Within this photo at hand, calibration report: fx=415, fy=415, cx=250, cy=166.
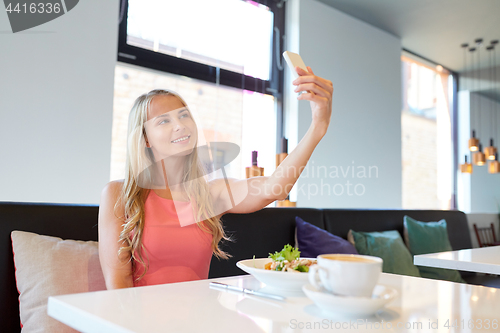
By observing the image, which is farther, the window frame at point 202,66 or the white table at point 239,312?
the window frame at point 202,66

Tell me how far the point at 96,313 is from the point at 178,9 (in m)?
2.91

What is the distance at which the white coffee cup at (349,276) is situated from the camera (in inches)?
22.7

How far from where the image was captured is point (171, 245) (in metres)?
1.23

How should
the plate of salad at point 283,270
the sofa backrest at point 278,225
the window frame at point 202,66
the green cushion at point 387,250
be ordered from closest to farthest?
the plate of salad at point 283,270, the sofa backrest at point 278,225, the green cushion at point 387,250, the window frame at point 202,66

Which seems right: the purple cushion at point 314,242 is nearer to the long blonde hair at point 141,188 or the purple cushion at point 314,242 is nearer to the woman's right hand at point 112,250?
the long blonde hair at point 141,188

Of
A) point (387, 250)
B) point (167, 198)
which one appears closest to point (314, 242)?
point (387, 250)

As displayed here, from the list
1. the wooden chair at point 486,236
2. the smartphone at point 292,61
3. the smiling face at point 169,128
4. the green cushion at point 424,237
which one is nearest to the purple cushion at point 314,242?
the green cushion at point 424,237

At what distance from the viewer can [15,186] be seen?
2.21 m

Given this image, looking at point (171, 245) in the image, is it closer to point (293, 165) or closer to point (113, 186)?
point (113, 186)

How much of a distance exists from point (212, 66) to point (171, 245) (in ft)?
7.72

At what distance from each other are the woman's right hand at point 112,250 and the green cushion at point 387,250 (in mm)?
1534

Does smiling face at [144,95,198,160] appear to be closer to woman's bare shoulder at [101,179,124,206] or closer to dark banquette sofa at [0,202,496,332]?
woman's bare shoulder at [101,179,124,206]

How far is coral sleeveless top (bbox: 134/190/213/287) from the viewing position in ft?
4.00

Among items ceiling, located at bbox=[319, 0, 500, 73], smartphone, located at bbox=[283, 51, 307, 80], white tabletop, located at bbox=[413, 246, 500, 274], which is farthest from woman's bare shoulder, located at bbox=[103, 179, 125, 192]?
ceiling, located at bbox=[319, 0, 500, 73]
